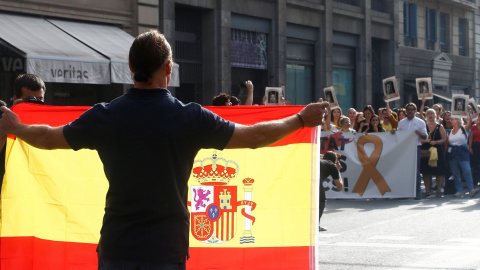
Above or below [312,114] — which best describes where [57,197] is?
below

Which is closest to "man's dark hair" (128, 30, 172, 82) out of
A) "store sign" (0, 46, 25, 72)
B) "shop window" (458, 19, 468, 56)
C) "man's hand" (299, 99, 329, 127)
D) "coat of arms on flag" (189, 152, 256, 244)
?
"man's hand" (299, 99, 329, 127)

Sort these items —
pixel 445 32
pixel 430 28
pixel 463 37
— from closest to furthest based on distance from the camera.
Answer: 1. pixel 430 28
2. pixel 445 32
3. pixel 463 37

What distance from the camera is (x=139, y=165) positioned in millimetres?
3371

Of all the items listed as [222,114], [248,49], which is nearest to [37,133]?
[222,114]

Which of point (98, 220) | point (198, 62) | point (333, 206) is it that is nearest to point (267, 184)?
point (98, 220)

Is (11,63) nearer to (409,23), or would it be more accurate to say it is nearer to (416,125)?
(416,125)

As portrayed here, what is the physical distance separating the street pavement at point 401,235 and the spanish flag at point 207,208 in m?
1.52

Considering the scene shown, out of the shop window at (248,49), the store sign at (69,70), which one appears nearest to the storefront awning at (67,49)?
the store sign at (69,70)

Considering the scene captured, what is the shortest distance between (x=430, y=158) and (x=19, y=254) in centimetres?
1129

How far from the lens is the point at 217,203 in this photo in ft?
20.0

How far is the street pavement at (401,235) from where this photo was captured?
8.29 m

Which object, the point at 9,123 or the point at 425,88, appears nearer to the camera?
the point at 9,123

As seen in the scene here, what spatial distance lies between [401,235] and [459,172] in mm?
6503

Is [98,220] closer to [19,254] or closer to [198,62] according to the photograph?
[19,254]
